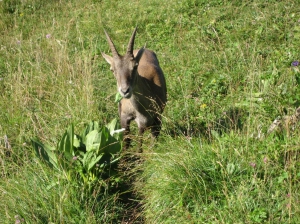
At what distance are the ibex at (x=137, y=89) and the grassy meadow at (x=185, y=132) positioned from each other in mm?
281

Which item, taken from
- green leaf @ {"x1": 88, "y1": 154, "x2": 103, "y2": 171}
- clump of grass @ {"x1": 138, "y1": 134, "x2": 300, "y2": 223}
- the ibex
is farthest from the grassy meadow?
the ibex

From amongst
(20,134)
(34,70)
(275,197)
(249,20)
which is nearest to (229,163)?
(275,197)

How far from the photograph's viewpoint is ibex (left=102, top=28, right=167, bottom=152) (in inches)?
203

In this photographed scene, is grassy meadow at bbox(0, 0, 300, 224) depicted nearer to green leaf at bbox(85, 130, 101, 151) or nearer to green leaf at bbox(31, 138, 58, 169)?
green leaf at bbox(31, 138, 58, 169)

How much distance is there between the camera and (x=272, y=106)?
13.8 ft

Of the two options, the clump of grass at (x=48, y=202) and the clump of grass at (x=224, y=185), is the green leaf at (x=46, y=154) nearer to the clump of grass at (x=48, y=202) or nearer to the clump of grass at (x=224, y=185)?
the clump of grass at (x=48, y=202)

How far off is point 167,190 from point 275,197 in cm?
103

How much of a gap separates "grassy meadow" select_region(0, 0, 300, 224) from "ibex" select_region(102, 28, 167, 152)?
281 millimetres

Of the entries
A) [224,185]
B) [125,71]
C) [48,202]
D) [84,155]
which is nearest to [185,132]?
[125,71]

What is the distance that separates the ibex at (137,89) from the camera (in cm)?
515

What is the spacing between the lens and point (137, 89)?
5578mm

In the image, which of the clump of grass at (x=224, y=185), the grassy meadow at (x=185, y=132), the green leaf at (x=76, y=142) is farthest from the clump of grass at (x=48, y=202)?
the clump of grass at (x=224, y=185)

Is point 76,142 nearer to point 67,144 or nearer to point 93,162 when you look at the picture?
point 67,144

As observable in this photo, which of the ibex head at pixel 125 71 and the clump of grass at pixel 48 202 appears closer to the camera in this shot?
the clump of grass at pixel 48 202
